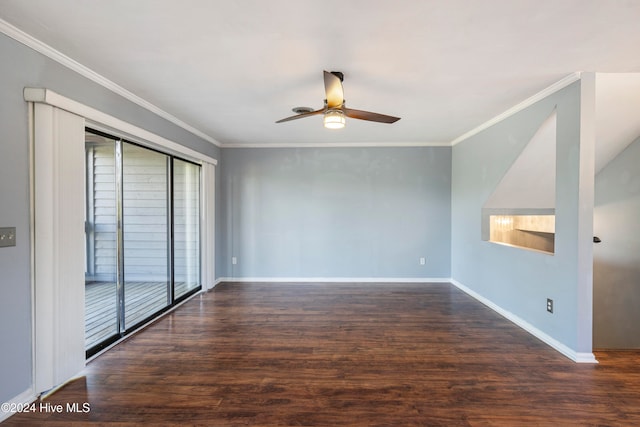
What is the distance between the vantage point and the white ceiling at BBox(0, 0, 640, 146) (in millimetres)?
1638

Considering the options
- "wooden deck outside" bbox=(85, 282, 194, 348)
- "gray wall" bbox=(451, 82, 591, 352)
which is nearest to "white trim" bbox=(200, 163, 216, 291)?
"wooden deck outside" bbox=(85, 282, 194, 348)

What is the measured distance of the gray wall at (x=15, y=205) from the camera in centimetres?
176

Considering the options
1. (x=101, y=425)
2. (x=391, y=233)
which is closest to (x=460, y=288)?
(x=391, y=233)

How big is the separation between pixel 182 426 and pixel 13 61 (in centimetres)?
246

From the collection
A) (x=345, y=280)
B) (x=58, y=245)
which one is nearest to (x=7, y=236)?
(x=58, y=245)

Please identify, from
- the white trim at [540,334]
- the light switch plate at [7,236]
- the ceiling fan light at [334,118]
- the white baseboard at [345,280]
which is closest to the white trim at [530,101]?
the ceiling fan light at [334,118]

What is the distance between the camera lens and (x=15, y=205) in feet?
6.00

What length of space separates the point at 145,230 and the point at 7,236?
2415 mm

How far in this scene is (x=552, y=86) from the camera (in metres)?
2.63

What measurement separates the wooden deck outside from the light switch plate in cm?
129

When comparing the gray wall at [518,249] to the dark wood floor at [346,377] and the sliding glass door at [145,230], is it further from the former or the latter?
the sliding glass door at [145,230]

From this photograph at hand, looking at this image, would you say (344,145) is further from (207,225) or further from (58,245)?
(58,245)

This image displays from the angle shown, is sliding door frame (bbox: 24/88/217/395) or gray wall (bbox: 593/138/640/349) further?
gray wall (bbox: 593/138/640/349)

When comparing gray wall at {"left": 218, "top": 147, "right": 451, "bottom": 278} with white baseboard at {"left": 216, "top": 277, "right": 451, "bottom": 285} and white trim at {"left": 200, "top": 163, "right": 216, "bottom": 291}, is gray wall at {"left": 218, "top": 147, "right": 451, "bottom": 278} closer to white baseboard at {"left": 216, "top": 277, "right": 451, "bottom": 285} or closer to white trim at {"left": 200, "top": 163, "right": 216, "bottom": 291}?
white baseboard at {"left": 216, "top": 277, "right": 451, "bottom": 285}
